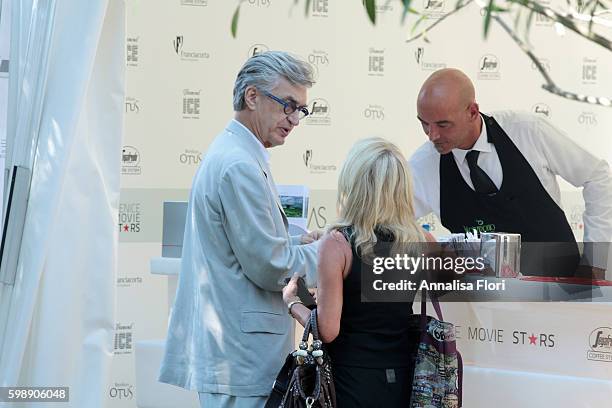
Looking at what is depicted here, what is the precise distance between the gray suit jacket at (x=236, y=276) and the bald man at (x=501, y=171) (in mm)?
1249

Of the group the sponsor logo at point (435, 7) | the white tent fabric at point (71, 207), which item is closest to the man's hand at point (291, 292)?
the white tent fabric at point (71, 207)

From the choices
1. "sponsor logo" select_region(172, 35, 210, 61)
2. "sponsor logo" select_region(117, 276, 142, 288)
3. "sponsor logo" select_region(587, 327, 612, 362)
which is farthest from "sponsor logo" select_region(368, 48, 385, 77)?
"sponsor logo" select_region(587, 327, 612, 362)

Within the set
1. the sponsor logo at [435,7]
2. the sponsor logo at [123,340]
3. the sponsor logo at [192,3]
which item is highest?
the sponsor logo at [435,7]

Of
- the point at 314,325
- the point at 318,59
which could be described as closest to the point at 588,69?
the point at 318,59

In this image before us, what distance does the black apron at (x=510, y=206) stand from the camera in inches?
135

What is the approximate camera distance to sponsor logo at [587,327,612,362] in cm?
272

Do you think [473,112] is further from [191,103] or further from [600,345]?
[191,103]

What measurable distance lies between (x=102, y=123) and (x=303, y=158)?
2.80 meters

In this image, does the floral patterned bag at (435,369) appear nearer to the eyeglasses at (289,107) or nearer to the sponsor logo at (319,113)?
the eyeglasses at (289,107)

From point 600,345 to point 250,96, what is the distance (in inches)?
51.7

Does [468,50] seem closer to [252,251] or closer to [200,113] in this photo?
[200,113]

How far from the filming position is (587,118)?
5.92 meters

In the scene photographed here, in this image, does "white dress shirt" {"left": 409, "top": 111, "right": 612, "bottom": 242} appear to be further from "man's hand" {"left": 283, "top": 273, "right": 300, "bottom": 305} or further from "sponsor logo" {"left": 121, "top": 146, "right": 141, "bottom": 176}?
"sponsor logo" {"left": 121, "top": 146, "right": 141, "bottom": 176}

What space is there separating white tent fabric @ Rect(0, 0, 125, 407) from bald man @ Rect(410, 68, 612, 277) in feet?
4.35
